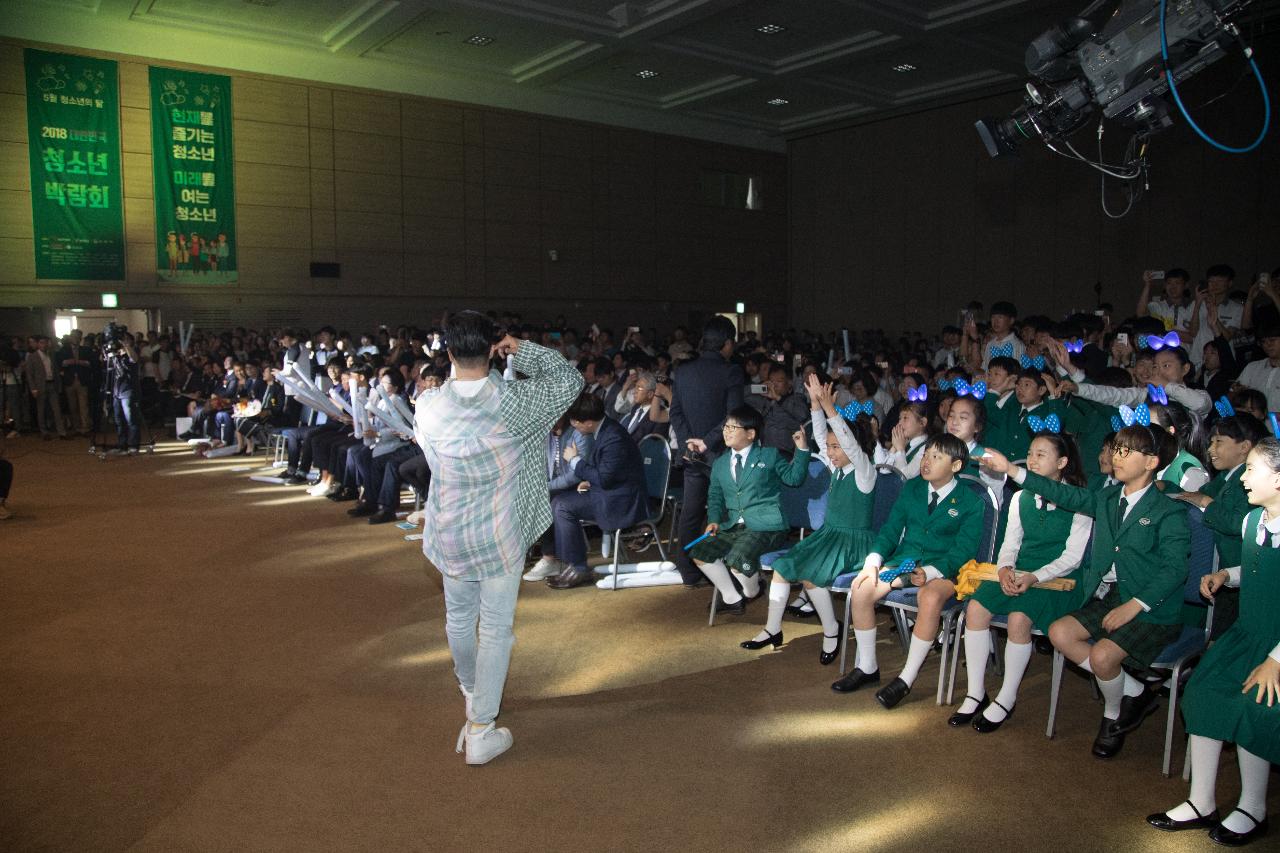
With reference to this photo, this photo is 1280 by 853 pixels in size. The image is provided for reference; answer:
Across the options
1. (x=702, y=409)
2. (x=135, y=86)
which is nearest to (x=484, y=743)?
(x=702, y=409)

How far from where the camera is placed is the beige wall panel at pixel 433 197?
17.0 metres

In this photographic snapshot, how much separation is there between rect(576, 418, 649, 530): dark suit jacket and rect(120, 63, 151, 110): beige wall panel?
41.6 ft

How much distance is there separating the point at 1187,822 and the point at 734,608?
8.49ft

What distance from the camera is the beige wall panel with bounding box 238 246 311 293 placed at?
15.5 metres

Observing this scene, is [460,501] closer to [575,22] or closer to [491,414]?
[491,414]

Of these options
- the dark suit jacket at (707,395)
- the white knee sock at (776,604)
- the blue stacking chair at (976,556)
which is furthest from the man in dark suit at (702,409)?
the blue stacking chair at (976,556)

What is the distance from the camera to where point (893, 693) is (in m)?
3.75

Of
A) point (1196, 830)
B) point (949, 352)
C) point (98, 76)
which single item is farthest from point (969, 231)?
point (1196, 830)

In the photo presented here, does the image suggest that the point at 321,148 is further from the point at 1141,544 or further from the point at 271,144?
the point at 1141,544

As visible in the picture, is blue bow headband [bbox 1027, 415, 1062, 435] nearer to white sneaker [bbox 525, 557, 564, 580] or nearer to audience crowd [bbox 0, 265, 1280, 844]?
audience crowd [bbox 0, 265, 1280, 844]

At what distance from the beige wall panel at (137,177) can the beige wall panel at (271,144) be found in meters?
1.40

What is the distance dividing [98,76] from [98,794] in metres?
14.4

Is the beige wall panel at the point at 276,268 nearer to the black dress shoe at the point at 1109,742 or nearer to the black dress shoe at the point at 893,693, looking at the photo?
the black dress shoe at the point at 893,693

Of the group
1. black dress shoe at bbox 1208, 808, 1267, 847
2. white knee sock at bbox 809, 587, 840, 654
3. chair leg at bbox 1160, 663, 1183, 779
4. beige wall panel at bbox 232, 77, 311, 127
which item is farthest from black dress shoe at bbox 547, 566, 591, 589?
beige wall panel at bbox 232, 77, 311, 127
